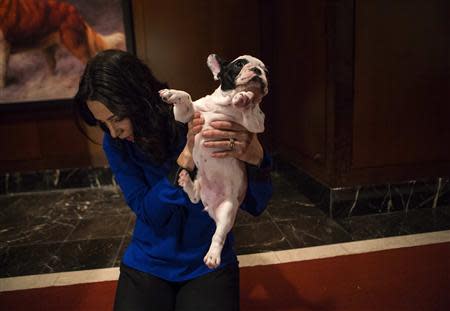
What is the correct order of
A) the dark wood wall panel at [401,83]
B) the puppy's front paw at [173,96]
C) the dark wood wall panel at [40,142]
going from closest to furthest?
the puppy's front paw at [173,96] → the dark wood wall panel at [401,83] → the dark wood wall panel at [40,142]

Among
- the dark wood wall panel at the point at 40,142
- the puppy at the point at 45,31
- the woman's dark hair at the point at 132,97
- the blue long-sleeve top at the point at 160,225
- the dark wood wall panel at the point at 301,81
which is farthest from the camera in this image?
the dark wood wall panel at the point at 40,142

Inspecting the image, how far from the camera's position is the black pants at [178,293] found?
117 centimetres

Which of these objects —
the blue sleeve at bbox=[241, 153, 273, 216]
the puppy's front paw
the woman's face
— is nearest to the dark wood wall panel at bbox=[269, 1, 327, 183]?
the blue sleeve at bbox=[241, 153, 273, 216]

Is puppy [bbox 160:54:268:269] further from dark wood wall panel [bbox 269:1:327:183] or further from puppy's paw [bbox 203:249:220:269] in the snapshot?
dark wood wall panel [bbox 269:1:327:183]

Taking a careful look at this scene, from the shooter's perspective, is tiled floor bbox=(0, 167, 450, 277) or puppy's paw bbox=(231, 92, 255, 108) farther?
tiled floor bbox=(0, 167, 450, 277)

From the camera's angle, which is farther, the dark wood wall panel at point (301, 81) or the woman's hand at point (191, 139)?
the dark wood wall panel at point (301, 81)

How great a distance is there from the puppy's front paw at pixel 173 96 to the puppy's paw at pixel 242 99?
0.37 ft

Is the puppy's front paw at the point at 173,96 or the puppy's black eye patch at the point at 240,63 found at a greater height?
the puppy's black eye patch at the point at 240,63

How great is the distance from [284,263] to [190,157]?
1.21m

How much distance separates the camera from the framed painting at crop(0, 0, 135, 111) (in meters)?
3.32

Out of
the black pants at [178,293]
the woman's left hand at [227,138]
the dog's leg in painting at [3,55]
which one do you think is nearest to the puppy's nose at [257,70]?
the woman's left hand at [227,138]

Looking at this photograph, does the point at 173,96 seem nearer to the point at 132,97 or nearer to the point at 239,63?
the point at 239,63

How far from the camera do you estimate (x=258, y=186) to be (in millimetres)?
1106

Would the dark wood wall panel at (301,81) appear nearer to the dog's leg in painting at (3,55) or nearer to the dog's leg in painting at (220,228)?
the dog's leg in painting at (220,228)
